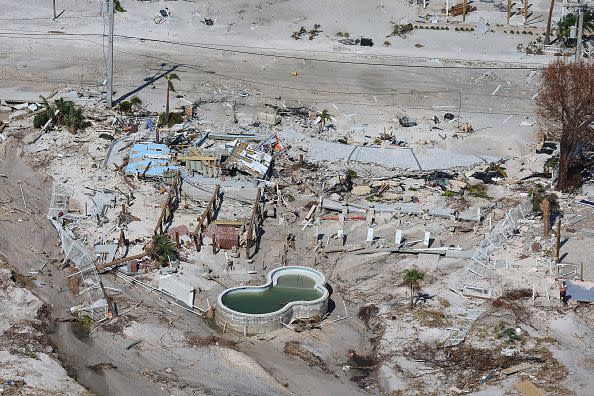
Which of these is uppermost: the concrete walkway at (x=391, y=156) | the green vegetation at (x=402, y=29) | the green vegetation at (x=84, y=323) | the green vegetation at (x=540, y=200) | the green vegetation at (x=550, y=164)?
the green vegetation at (x=402, y=29)

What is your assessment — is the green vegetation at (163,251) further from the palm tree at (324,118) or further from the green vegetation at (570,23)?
the green vegetation at (570,23)

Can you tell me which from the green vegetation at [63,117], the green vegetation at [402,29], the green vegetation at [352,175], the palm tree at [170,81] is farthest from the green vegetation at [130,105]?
the green vegetation at [402,29]

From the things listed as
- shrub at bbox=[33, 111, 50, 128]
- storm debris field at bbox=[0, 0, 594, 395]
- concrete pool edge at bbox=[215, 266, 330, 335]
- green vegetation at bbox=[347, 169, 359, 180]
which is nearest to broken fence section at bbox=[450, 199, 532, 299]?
storm debris field at bbox=[0, 0, 594, 395]

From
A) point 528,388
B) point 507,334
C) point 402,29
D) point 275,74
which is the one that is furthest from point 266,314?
point 402,29

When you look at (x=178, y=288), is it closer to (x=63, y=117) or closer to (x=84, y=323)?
(x=84, y=323)

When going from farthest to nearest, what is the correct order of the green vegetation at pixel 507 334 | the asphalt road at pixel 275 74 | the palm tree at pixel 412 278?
the asphalt road at pixel 275 74 < the palm tree at pixel 412 278 < the green vegetation at pixel 507 334

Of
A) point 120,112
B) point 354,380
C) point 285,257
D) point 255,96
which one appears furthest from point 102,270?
point 255,96

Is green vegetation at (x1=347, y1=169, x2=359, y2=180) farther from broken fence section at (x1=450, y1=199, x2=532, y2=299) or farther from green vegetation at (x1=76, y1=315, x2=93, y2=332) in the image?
green vegetation at (x1=76, y1=315, x2=93, y2=332)
